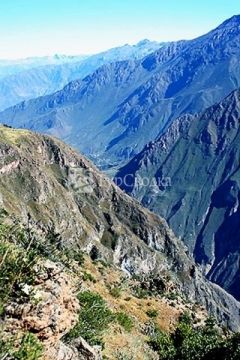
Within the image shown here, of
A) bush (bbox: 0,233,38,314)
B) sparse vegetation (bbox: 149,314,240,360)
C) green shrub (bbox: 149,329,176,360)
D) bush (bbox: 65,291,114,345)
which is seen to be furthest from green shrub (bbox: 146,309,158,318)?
bush (bbox: 0,233,38,314)

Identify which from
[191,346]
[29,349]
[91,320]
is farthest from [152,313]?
[29,349]

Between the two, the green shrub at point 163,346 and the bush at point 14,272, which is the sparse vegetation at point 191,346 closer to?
the green shrub at point 163,346

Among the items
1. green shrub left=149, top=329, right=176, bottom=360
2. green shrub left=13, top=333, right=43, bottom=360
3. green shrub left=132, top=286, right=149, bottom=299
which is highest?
green shrub left=13, top=333, right=43, bottom=360

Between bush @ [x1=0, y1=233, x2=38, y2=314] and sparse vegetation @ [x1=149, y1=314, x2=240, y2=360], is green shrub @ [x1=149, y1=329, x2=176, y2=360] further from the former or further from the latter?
bush @ [x1=0, y1=233, x2=38, y2=314]

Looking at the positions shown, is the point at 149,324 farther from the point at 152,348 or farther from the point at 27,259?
the point at 27,259

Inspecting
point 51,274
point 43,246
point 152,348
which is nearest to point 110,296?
point 152,348

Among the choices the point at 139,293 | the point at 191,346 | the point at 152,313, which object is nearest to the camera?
the point at 191,346

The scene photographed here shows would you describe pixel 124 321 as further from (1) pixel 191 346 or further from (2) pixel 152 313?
(2) pixel 152 313

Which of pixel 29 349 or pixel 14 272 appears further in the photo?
pixel 14 272

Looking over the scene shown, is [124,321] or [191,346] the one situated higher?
[124,321]
